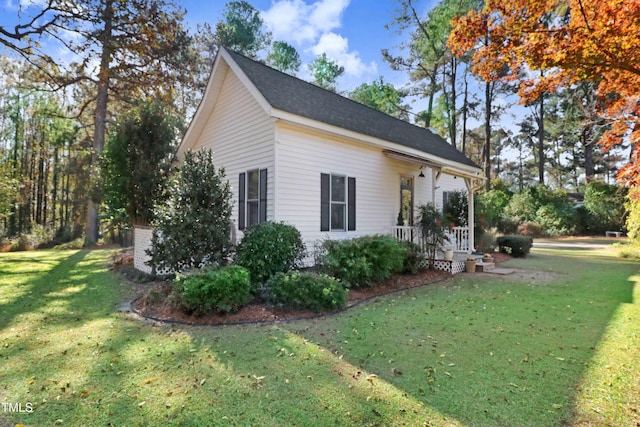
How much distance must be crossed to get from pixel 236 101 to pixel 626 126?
9719mm

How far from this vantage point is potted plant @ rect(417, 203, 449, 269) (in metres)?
9.05

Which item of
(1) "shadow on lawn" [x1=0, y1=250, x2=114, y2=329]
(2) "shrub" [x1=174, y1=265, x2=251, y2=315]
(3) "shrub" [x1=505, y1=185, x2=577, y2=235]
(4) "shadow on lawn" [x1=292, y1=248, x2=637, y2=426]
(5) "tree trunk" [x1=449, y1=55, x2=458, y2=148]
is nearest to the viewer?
(4) "shadow on lawn" [x1=292, y1=248, x2=637, y2=426]

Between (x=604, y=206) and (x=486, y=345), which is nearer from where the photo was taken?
(x=486, y=345)

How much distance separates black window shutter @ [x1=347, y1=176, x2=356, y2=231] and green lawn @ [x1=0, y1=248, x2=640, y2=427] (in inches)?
142

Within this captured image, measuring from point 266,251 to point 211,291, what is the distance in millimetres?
1522

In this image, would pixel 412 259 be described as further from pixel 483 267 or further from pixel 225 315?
pixel 225 315

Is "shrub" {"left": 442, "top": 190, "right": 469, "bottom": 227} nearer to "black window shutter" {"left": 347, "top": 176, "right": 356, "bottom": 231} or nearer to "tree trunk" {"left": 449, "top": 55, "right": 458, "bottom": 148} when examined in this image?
"black window shutter" {"left": 347, "top": 176, "right": 356, "bottom": 231}

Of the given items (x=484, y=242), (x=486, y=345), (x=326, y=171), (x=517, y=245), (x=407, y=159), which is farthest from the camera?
(x=484, y=242)

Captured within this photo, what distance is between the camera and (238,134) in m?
9.27

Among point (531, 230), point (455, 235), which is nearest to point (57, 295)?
point (455, 235)

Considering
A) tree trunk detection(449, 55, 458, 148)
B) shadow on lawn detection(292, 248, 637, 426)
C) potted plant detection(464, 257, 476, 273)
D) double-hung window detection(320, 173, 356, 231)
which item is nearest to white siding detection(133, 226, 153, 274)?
double-hung window detection(320, 173, 356, 231)

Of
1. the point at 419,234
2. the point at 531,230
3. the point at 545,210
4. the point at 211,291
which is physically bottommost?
the point at 211,291

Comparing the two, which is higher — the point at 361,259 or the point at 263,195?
the point at 263,195

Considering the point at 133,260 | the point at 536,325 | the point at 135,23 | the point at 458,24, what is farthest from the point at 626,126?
the point at 133,260
